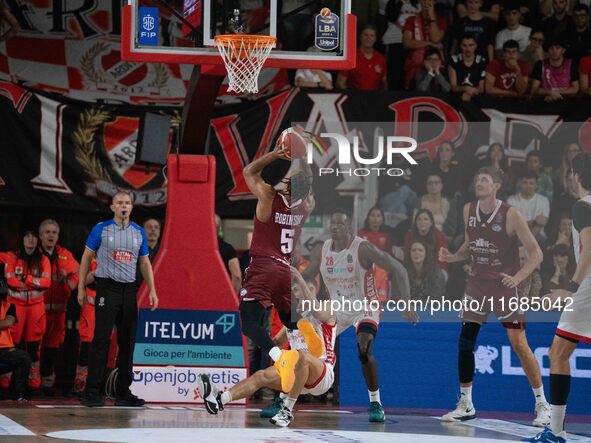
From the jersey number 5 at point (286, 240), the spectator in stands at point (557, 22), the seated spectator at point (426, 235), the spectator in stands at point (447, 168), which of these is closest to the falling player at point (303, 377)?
the jersey number 5 at point (286, 240)

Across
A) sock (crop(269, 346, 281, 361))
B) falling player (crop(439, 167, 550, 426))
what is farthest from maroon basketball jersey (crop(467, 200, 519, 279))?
sock (crop(269, 346, 281, 361))

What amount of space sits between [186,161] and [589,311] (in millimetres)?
4906

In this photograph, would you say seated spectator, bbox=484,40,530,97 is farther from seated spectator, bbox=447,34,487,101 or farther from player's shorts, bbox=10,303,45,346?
player's shorts, bbox=10,303,45,346

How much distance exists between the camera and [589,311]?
726cm

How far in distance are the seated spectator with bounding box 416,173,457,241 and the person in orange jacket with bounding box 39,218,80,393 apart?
406cm

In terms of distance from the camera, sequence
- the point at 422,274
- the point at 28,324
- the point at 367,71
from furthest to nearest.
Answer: the point at 367,71 → the point at 422,274 → the point at 28,324

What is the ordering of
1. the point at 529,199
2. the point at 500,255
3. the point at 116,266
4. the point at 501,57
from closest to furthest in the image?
the point at 500,255 → the point at 116,266 → the point at 529,199 → the point at 501,57

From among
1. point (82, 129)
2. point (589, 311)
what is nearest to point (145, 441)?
point (589, 311)

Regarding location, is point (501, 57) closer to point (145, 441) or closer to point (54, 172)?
point (54, 172)

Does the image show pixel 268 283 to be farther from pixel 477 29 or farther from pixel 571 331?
pixel 477 29

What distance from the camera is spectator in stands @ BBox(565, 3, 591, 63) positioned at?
1408cm

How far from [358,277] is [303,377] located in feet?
6.72

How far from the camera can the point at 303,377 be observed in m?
8.34

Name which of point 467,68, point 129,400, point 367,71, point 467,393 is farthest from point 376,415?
point 467,68
